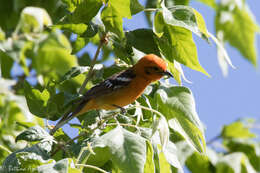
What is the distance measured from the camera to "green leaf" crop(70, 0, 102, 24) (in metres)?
3.11

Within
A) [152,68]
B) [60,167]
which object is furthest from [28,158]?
[152,68]

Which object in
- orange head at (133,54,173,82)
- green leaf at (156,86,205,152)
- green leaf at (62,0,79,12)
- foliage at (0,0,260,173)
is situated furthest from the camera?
orange head at (133,54,173,82)

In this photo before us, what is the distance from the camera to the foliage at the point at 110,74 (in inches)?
74.1

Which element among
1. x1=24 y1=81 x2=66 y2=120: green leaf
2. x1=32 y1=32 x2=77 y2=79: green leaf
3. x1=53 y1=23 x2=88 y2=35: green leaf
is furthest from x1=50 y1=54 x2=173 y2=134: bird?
x1=32 y1=32 x2=77 y2=79: green leaf

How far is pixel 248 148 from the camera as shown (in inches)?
169

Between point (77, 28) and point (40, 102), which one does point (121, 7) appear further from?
point (40, 102)

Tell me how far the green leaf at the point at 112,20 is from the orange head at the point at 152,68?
45.0 inches

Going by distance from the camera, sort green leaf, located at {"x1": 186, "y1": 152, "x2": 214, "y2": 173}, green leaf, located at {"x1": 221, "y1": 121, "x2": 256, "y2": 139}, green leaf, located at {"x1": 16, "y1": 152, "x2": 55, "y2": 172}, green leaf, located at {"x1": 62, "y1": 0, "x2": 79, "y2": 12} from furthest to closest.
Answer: green leaf, located at {"x1": 221, "y1": 121, "x2": 256, "y2": 139}
green leaf, located at {"x1": 186, "y1": 152, "x2": 214, "y2": 173}
green leaf, located at {"x1": 62, "y1": 0, "x2": 79, "y2": 12}
green leaf, located at {"x1": 16, "y1": 152, "x2": 55, "y2": 172}

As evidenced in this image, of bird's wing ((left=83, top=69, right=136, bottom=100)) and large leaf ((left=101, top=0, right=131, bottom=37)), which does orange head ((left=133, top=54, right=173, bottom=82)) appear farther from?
large leaf ((left=101, top=0, right=131, bottom=37))

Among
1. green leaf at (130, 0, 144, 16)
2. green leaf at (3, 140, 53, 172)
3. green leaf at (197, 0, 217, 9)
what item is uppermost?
green leaf at (197, 0, 217, 9)

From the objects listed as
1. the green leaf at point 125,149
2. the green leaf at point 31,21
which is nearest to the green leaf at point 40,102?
the green leaf at point 125,149

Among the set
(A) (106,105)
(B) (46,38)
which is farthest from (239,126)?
(B) (46,38)

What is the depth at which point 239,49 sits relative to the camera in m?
1.92

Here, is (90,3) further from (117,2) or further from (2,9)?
(2,9)
